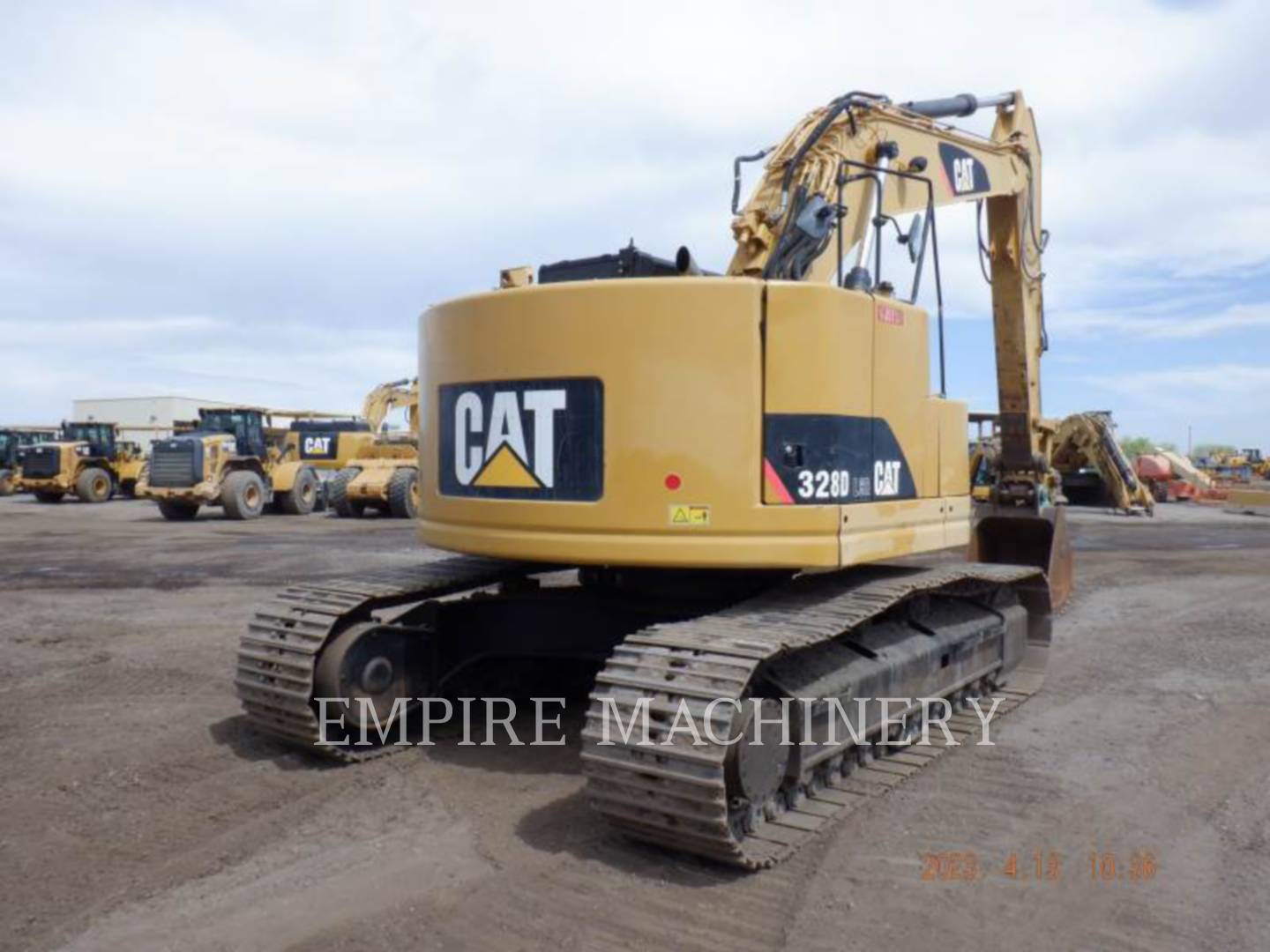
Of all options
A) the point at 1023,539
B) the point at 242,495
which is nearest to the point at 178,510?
the point at 242,495

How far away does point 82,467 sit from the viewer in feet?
104

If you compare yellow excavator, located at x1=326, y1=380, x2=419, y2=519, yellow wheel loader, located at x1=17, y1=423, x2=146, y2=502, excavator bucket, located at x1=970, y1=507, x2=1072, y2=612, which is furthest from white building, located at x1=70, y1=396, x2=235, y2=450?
excavator bucket, located at x1=970, y1=507, x2=1072, y2=612

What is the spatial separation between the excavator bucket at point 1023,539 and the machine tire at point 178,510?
1885 cm

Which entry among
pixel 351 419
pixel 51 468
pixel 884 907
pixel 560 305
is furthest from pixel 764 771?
pixel 51 468

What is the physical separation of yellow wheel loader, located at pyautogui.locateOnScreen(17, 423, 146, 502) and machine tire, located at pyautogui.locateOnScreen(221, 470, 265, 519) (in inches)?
330

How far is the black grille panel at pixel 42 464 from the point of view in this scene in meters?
31.1

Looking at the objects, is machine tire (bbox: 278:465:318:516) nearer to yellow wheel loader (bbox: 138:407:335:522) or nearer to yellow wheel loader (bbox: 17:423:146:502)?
yellow wheel loader (bbox: 138:407:335:522)

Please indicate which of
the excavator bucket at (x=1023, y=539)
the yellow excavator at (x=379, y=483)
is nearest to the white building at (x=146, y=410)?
the yellow excavator at (x=379, y=483)

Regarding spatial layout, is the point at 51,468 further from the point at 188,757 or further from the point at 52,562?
the point at 188,757

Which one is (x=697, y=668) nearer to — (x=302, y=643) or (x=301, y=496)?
(x=302, y=643)

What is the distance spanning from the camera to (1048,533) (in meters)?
10.1

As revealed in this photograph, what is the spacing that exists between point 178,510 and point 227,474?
4.88ft

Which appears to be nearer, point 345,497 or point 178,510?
point 345,497

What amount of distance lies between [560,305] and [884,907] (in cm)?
296
